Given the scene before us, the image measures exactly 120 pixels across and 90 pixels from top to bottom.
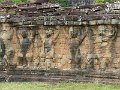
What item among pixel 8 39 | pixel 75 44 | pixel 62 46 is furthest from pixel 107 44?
pixel 8 39

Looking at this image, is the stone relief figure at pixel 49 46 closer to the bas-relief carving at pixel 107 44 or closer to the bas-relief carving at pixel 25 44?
the bas-relief carving at pixel 25 44

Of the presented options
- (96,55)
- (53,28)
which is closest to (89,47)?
(96,55)

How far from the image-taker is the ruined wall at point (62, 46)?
1662 cm

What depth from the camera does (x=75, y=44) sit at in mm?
17156

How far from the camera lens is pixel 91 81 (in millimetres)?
16406

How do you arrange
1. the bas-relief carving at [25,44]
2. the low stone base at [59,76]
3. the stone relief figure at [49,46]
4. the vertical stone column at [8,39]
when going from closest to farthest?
1. the low stone base at [59,76]
2. the stone relief figure at [49,46]
3. the bas-relief carving at [25,44]
4. the vertical stone column at [8,39]

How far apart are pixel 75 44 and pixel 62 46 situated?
19.6 inches

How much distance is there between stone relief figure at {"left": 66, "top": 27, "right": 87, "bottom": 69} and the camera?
17078mm

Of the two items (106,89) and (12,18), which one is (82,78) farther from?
(12,18)

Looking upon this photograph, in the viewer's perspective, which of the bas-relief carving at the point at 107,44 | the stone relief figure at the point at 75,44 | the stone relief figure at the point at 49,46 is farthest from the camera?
the stone relief figure at the point at 49,46

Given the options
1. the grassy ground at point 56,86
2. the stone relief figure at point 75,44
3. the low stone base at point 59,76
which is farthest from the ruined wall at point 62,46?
the grassy ground at point 56,86

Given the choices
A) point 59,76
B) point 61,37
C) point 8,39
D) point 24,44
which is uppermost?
point 61,37

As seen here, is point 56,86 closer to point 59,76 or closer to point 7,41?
point 59,76

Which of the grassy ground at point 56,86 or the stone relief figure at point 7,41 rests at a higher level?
the stone relief figure at point 7,41
